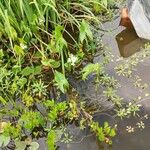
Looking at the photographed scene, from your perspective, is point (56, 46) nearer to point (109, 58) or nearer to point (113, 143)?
point (109, 58)

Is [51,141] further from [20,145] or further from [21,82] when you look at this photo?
[21,82]

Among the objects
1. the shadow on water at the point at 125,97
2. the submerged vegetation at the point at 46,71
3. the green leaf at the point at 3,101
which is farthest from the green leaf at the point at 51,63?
the green leaf at the point at 3,101

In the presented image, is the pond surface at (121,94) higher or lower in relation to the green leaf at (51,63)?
lower

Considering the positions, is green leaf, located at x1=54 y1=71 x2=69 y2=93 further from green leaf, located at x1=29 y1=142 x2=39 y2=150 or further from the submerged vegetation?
green leaf, located at x1=29 y1=142 x2=39 y2=150

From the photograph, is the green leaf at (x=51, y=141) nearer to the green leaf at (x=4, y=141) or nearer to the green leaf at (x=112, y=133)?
the green leaf at (x=4, y=141)

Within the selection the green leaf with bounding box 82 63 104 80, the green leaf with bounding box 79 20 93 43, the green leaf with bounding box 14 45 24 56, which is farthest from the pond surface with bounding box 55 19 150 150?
the green leaf with bounding box 14 45 24 56

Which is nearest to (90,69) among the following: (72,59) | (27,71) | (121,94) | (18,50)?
(72,59)
